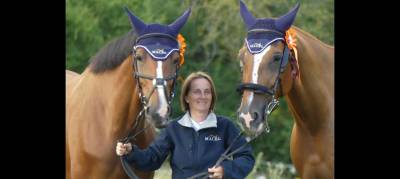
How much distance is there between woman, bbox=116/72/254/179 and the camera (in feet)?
17.1

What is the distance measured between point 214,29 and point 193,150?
1176cm

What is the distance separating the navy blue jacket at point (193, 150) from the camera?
17.2 ft

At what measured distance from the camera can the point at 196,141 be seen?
17.3ft

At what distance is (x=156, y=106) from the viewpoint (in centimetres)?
529

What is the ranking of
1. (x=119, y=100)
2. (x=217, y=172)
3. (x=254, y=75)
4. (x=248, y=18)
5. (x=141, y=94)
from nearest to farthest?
(x=217, y=172)
(x=254, y=75)
(x=141, y=94)
(x=248, y=18)
(x=119, y=100)

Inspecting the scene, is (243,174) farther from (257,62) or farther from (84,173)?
(84,173)

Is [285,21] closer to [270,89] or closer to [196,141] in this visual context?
[270,89]

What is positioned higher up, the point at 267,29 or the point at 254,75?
the point at 267,29

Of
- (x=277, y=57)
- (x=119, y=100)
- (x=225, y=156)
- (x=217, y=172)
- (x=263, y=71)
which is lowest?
(x=217, y=172)

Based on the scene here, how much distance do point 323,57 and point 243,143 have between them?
120 centimetres

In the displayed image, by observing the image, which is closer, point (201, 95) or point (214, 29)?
point (201, 95)

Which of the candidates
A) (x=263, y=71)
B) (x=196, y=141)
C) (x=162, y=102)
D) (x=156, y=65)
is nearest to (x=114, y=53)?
(x=156, y=65)
